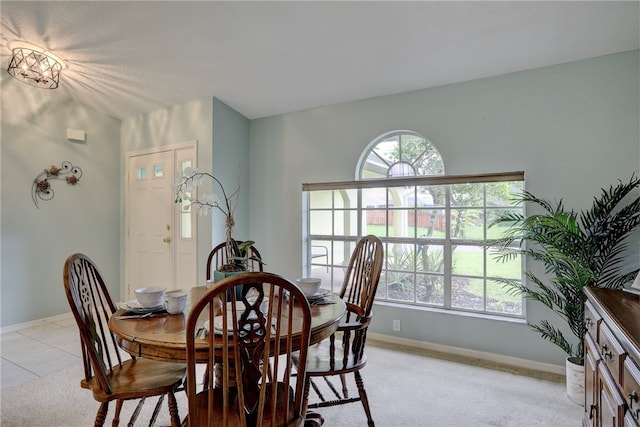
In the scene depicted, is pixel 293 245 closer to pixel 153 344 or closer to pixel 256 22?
pixel 256 22

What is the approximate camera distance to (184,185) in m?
2.00

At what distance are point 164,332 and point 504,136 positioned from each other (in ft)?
9.41

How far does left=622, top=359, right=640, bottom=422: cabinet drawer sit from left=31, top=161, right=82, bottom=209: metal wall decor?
5135mm

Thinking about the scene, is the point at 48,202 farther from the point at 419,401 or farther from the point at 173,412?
the point at 419,401

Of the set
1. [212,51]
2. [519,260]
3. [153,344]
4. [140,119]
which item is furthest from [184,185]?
[140,119]

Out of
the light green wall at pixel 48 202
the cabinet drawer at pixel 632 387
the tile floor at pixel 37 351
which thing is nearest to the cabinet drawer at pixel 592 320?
the cabinet drawer at pixel 632 387

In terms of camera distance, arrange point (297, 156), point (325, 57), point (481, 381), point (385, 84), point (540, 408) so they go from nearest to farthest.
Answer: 1. point (540, 408)
2. point (481, 381)
3. point (325, 57)
4. point (385, 84)
5. point (297, 156)

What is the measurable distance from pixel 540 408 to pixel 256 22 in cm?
328

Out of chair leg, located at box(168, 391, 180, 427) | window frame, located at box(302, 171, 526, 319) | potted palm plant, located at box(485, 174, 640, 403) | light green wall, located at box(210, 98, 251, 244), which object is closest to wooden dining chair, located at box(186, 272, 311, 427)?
chair leg, located at box(168, 391, 180, 427)

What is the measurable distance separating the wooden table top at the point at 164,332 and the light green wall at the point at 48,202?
10.4 ft

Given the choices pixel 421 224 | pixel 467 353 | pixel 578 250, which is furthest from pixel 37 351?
pixel 578 250

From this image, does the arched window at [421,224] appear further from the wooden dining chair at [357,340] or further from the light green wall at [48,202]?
the light green wall at [48,202]

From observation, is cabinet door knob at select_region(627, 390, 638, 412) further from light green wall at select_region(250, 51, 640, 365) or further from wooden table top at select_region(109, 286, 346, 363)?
light green wall at select_region(250, 51, 640, 365)

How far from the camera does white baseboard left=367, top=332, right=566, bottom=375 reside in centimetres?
271
